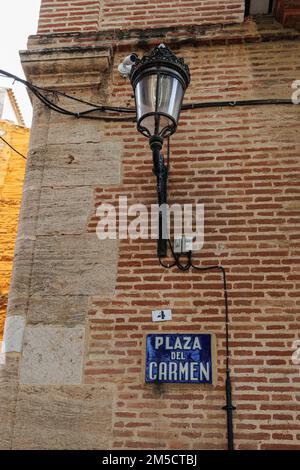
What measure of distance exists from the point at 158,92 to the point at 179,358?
1.90 m

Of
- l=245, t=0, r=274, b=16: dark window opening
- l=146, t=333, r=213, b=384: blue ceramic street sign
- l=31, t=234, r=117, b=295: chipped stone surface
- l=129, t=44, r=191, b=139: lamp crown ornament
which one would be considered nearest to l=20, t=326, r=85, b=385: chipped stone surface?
l=31, t=234, r=117, b=295: chipped stone surface

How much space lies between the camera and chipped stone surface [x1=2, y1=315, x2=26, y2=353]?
4.22 meters

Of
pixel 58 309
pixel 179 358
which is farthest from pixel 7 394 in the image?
pixel 179 358

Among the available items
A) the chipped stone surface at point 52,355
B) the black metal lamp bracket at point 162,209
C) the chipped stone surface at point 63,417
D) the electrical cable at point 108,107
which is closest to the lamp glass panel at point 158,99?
the black metal lamp bracket at point 162,209

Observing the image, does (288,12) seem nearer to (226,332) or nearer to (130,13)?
(130,13)

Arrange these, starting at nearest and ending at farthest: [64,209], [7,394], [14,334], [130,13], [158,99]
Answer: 1. [158,99]
2. [7,394]
3. [14,334]
4. [64,209]
5. [130,13]

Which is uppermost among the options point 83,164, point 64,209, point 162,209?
point 83,164

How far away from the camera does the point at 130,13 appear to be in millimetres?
5426

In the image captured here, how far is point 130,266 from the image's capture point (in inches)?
173

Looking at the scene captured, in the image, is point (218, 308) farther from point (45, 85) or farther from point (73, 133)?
point (45, 85)

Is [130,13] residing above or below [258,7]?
above

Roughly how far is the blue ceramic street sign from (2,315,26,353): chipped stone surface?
39.8 inches

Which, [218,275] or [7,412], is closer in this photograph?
[7,412]

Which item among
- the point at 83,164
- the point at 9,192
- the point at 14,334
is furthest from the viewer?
the point at 9,192
